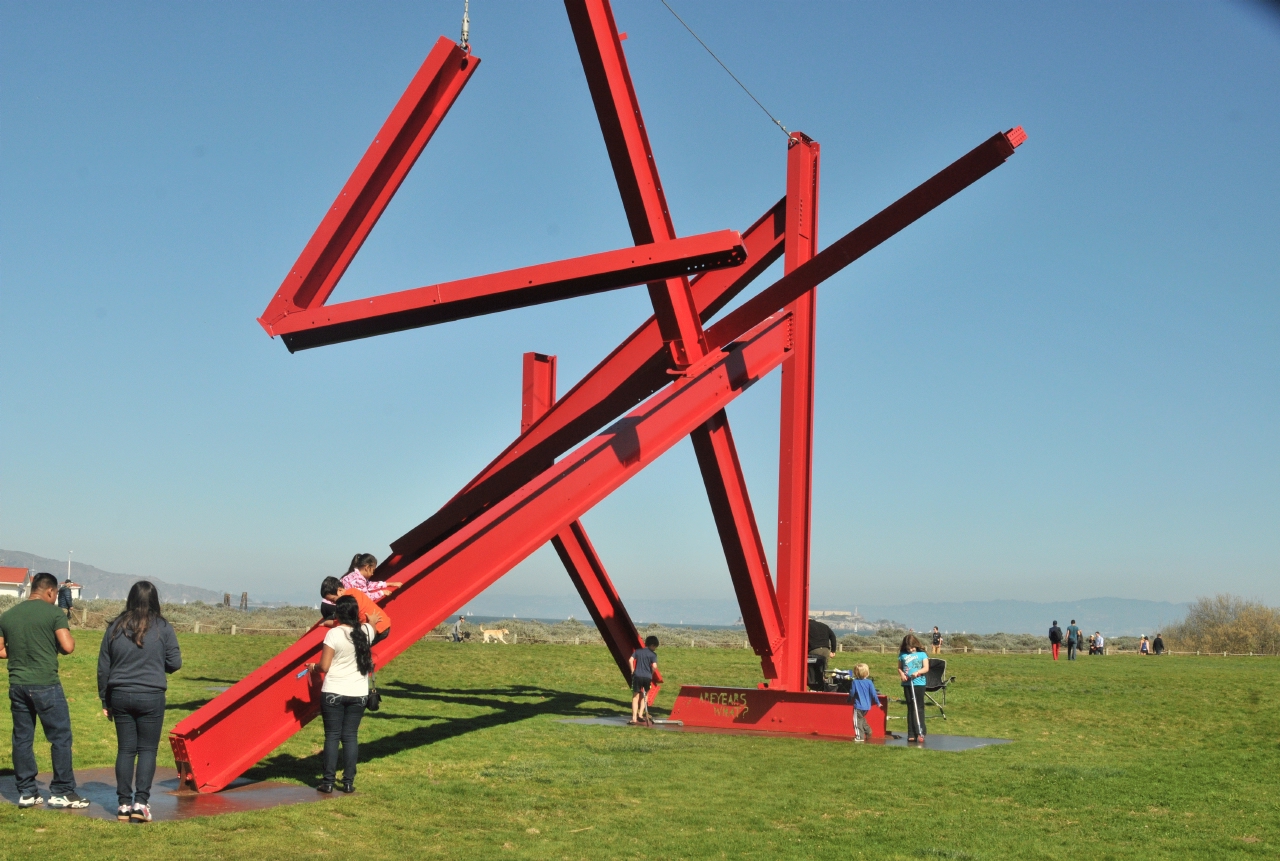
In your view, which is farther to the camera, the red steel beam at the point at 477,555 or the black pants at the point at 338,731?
the red steel beam at the point at 477,555

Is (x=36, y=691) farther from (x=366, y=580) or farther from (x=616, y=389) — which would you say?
(x=616, y=389)

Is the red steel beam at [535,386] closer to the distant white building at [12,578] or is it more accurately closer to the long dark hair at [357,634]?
the long dark hair at [357,634]

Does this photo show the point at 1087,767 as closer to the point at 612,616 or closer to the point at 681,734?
the point at 681,734

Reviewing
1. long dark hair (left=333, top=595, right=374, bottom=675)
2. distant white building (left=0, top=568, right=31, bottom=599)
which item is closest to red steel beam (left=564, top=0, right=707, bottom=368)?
long dark hair (left=333, top=595, right=374, bottom=675)

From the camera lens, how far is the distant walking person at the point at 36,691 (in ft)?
24.6

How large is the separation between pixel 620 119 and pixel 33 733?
769 cm

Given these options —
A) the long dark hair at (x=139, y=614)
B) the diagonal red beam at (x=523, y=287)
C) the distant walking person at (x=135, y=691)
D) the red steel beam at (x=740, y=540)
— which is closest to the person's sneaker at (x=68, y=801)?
the distant walking person at (x=135, y=691)

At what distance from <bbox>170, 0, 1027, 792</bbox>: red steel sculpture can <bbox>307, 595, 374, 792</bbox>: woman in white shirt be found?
78 cm

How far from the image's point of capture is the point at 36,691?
757cm

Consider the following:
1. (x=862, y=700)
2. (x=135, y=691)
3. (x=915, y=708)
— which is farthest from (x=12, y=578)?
(x=135, y=691)

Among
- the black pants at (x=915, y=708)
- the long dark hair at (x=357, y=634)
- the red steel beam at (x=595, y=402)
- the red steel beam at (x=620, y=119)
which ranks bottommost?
the black pants at (x=915, y=708)

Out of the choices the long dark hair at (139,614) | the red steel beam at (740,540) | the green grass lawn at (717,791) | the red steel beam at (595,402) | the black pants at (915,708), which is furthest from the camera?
the red steel beam at (740,540)

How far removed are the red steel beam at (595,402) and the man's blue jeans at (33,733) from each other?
15.2ft

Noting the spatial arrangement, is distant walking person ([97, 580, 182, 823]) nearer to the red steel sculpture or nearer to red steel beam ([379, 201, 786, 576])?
the red steel sculpture
